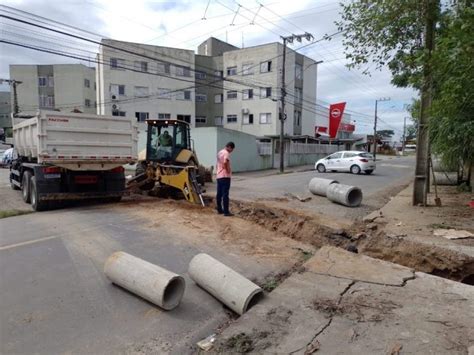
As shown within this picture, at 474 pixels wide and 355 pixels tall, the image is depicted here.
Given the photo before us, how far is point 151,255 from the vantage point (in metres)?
Answer: 6.20

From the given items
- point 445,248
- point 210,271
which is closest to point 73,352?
point 210,271

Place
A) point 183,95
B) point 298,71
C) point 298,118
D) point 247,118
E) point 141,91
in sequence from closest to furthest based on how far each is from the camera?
point 141,91, point 183,95, point 247,118, point 298,71, point 298,118

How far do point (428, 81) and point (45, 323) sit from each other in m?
9.21

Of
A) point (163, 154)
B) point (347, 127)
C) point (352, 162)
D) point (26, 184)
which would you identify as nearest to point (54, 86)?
point (352, 162)

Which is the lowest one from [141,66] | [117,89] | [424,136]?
[424,136]

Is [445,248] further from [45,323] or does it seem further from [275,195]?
[275,195]

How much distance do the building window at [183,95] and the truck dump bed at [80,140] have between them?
34.2 meters

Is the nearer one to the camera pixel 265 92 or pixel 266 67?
pixel 266 67

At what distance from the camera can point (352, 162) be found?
86.0 ft

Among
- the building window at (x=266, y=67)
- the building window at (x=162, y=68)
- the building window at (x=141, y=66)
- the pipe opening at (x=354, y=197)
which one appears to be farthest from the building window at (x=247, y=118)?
the pipe opening at (x=354, y=197)

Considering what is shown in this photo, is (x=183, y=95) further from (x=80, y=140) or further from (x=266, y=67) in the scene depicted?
(x=80, y=140)

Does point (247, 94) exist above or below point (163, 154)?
above

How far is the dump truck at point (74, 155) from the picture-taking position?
32.1 feet

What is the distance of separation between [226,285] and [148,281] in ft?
3.02
